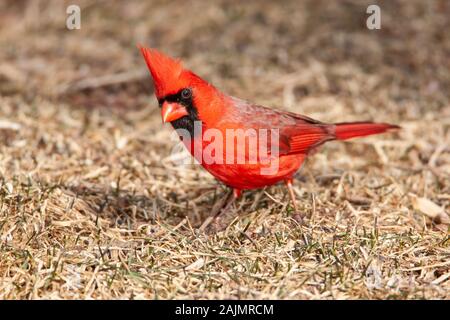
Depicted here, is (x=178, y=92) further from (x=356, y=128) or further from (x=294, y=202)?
(x=356, y=128)

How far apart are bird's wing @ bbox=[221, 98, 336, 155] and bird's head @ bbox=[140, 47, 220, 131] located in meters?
0.19

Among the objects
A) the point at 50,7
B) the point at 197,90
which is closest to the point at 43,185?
the point at 197,90

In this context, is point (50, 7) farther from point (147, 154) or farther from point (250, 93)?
point (147, 154)

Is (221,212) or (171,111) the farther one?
(221,212)

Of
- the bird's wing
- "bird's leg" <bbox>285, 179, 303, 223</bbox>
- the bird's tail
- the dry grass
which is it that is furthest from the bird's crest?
the bird's tail

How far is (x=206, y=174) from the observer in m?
4.75

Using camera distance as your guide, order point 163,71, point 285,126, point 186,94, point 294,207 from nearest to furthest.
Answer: point 163,71 → point 186,94 → point 294,207 → point 285,126

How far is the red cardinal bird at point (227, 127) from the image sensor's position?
12.0 feet

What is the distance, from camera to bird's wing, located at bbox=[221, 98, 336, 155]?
4043 mm

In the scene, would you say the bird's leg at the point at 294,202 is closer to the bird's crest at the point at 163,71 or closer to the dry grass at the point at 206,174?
the dry grass at the point at 206,174

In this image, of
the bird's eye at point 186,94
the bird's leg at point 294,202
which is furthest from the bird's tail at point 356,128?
the bird's eye at point 186,94

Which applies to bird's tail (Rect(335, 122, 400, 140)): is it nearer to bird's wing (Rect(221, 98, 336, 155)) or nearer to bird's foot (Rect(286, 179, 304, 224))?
bird's wing (Rect(221, 98, 336, 155))

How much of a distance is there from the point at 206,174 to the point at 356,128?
105 cm

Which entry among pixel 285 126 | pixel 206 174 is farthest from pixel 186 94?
pixel 206 174
